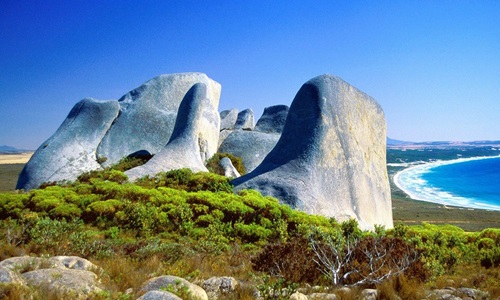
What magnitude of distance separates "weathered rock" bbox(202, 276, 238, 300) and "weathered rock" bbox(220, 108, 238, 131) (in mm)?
28910

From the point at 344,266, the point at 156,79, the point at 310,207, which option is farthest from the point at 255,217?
the point at 156,79

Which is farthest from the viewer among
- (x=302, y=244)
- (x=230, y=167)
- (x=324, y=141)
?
(x=230, y=167)

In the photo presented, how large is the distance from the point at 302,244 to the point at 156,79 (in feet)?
72.7

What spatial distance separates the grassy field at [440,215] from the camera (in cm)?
3417

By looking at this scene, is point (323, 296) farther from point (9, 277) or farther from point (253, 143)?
point (253, 143)

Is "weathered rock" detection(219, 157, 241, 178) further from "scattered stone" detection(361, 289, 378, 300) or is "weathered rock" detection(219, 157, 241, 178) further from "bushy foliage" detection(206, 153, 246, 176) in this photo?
"scattered stone" detection(361, 289, 378, 300)

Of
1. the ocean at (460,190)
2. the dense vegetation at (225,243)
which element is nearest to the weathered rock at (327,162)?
the dense vegetation at (225,243)

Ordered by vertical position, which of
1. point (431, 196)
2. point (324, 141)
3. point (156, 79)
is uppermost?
point (156, 79)

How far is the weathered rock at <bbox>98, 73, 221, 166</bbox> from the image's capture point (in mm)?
23656

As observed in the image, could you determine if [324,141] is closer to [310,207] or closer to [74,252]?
[310,207]

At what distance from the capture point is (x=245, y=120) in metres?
34.9

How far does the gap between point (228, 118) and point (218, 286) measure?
1183 inches

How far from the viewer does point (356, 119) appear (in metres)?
17.0

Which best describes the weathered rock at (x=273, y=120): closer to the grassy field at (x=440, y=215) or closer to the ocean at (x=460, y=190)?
the grassy field at (x=440, y=215)
